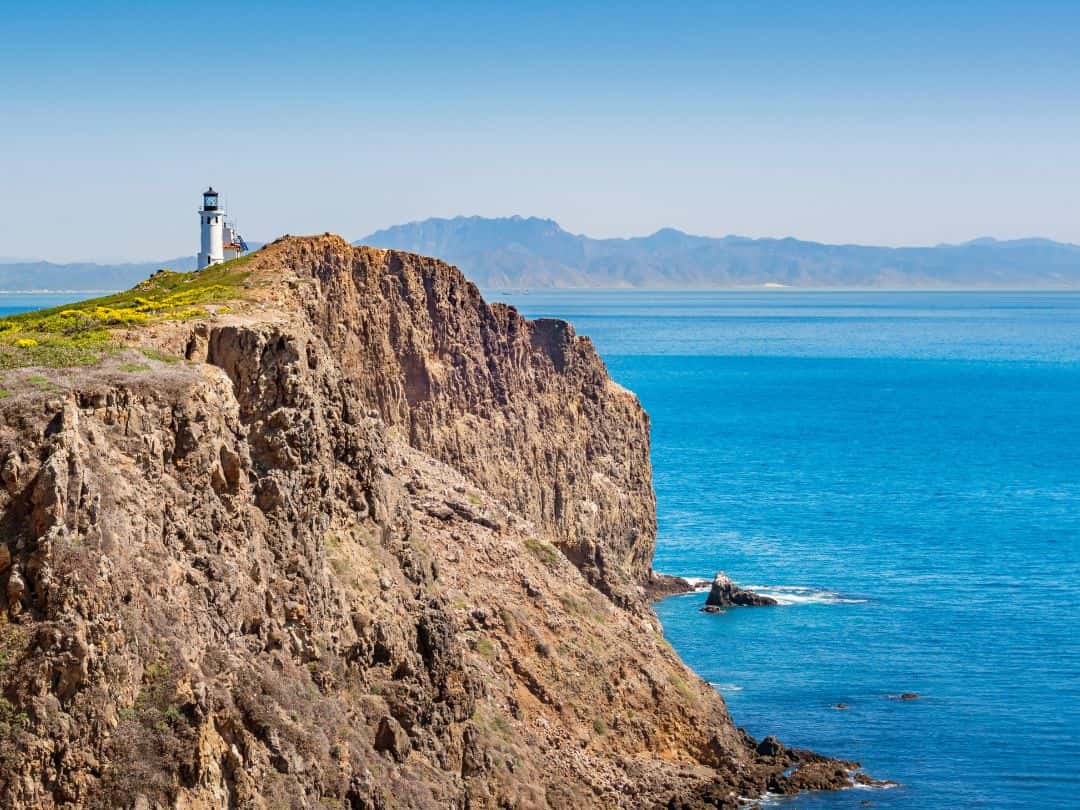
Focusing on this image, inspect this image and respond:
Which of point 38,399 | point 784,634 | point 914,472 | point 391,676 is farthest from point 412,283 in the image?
point 914,472

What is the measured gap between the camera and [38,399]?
3544cm

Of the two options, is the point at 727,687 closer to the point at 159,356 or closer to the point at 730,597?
the point at 730,597

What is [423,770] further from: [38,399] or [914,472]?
[914,472]

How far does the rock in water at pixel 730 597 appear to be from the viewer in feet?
301

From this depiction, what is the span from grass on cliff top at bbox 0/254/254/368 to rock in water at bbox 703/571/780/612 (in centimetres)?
3900

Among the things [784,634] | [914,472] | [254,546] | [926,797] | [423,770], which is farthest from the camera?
[914,472]

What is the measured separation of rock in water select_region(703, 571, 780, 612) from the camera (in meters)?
91.8

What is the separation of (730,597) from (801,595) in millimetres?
5232

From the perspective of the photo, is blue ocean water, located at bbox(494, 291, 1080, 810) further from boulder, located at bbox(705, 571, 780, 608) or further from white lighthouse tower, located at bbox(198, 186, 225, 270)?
white lighthouse tower, located at bbox(198, 186, 225, 270)

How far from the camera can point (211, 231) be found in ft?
275

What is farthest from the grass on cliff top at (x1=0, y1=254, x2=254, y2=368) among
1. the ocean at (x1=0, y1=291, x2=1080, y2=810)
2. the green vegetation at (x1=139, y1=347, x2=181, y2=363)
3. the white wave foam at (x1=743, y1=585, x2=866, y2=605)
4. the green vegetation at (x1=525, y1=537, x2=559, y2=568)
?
the white wave foam at (x1=743, y1=585, x2=866, y2=605)

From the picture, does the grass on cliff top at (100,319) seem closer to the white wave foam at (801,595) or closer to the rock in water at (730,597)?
the rock in water at (730,597)

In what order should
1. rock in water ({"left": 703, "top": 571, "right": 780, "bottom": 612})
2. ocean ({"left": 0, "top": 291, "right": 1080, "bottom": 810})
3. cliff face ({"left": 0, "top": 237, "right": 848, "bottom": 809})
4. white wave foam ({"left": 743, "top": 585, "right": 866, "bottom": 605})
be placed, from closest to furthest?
cliff face ({"left": 0, "top": 237, "right": 848, "bottom": 809}) → ocean ({"left": 0, "top": 291, "right": 1080, "bottom": 810}) → rock in water ({"left": 703, "top": 571, "right": 780, "bottom": 612}) → white wave foam ({"left": 743, "top": 585, "right": 866, "bottom": 605})

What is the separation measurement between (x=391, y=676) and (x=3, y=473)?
16.4 meters
